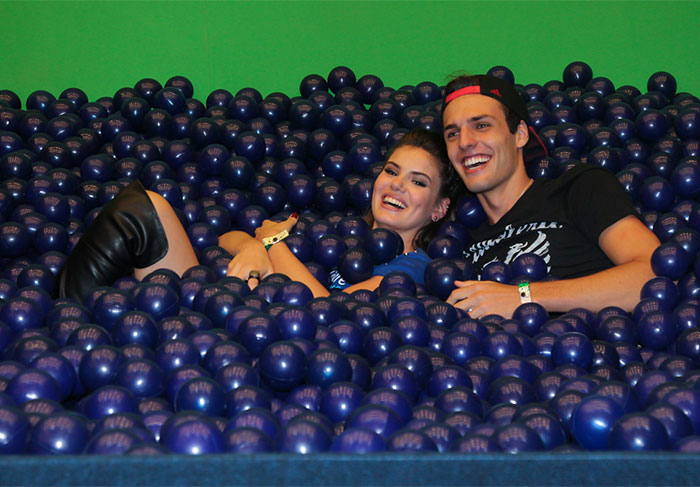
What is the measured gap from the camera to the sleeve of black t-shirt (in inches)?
97.0

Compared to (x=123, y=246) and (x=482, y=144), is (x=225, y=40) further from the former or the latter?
(x=123, y=246)

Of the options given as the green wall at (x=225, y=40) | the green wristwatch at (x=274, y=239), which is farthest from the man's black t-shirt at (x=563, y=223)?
the green wall at (x=225, y=40)

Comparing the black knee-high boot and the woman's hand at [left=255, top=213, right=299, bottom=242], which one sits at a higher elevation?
the woman's hand at [left=255, top=213, right=299, bottom=242]

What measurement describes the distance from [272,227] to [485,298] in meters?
0.85

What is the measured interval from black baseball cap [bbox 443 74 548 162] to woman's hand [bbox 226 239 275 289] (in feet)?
2.63

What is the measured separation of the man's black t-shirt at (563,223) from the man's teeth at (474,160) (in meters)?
0.17

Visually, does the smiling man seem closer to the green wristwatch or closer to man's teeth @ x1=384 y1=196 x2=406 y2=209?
man's teeth @ x1=384 y1=196 x2=406 y2=209

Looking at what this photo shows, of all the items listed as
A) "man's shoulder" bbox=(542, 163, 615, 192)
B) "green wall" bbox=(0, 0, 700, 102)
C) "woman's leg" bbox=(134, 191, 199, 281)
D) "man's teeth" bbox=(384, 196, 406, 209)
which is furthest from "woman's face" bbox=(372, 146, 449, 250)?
"green wall" bbox=(0, 0, 700, 102)

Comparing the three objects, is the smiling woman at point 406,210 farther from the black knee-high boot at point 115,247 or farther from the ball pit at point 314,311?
the black knee-high boot at point 115,247

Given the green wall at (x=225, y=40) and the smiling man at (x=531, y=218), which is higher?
the green wall at (x=225, y=40)

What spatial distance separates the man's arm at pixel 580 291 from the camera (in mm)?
2277

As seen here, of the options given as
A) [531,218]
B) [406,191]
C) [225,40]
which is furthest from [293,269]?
[225,40]

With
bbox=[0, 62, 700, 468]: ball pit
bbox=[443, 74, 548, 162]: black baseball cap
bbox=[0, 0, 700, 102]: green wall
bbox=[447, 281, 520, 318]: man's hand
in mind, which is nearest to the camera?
bbox=[0, 62, 700, 468]: ball pit

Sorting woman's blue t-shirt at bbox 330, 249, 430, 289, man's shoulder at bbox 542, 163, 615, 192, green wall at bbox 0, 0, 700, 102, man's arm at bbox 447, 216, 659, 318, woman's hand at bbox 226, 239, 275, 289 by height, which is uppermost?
green wall at bbox 0, 0, 700, 102
